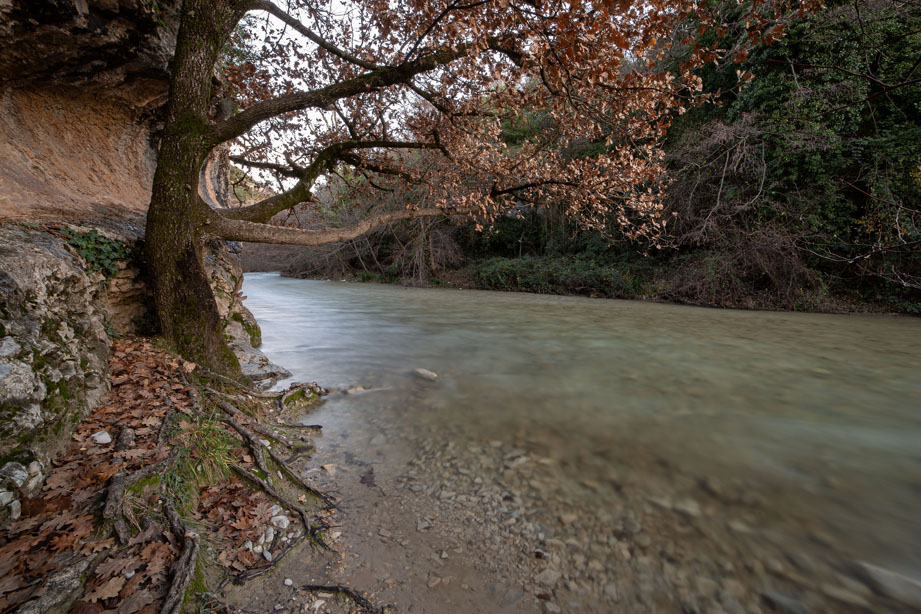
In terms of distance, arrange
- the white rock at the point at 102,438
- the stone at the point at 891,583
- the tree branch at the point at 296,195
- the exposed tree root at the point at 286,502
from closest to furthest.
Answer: the stone at the point at 891,583 < the exposed tree root at the point at 286,502 < the white rock at the point at 102,438 < the tree branch at the point at 296,195

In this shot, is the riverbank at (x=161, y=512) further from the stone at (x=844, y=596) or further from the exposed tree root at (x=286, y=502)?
the stone at (x=844, y=596)

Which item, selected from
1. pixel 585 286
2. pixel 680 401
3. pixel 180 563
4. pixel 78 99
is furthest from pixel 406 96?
pixel 585 286

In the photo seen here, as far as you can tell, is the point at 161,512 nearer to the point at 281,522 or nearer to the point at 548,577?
the point at 281,522

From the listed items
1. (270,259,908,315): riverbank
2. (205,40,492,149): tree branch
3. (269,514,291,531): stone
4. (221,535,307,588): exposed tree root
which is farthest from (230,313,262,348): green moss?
(270,259,908,315): riverbank

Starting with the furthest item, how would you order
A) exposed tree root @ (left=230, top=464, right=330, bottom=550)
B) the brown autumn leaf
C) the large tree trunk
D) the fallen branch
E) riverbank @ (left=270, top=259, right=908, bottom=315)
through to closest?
riverbank @ (left=270, top=259, right=908, bottom=315)
the large tree trunk
exposed tree root @ (left=230, top=464, right=330, bottom=550)
the fallen branch
the brown autumn leaf

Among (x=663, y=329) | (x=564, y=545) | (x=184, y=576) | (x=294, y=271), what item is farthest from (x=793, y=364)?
(x=294, y=271)

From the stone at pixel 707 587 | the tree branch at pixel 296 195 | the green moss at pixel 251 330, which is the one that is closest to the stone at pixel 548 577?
the stone at pixel 707 587

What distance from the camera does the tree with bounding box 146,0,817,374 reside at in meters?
3.70

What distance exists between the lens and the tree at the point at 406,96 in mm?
3701

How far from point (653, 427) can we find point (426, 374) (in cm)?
279

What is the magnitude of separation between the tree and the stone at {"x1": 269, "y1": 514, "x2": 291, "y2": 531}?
2.15 metres

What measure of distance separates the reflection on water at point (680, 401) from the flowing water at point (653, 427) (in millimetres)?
20

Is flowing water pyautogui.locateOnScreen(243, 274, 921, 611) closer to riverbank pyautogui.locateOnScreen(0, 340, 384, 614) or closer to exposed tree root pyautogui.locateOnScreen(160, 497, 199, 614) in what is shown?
riverbank pyautogui.locateOnScreen(0, 340, 384, 614)

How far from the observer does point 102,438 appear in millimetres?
2256
